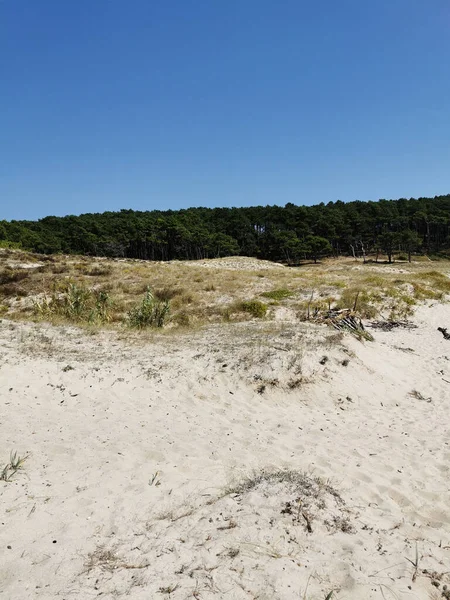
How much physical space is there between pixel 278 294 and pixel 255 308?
3.91 metres

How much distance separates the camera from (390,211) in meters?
108

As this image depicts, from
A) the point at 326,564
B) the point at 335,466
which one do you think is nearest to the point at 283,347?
the point at 335,466

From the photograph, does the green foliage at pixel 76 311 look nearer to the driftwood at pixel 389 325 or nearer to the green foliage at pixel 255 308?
the green foliage at pixel 255 308

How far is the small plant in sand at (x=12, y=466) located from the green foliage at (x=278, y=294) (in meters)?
18.4

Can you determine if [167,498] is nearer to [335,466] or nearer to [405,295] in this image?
[335,466]

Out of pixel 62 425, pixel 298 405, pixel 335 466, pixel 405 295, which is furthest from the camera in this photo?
pixel 405 295

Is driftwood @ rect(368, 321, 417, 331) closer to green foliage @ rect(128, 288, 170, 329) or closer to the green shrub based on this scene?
green foliage @ rect(128, 288, 170, 329)

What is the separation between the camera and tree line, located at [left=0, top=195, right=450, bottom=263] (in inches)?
3597

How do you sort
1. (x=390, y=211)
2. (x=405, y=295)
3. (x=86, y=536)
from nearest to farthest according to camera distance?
(x=86, y=536)
(x=405, y=295)
(x=390, y=211)

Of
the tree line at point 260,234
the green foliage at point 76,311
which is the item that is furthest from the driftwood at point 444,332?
the tree line at point 260,234

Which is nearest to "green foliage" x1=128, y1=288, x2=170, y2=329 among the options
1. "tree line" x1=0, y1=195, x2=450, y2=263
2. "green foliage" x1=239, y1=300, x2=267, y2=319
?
"green foliage" x1=239, y1=300, x2=267, y2=319

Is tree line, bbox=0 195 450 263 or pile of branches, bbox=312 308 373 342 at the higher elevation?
tree line, bbox=0 195 450 263

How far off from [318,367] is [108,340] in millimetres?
7193

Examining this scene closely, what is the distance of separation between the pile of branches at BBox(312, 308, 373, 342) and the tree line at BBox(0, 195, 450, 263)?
71.0 metres
